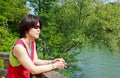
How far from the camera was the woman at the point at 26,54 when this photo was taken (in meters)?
2.38

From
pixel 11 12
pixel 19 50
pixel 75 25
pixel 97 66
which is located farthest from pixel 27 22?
pixel 97 66

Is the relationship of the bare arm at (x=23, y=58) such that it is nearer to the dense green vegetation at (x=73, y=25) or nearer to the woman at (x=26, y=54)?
the woman at (x=26, y=54)

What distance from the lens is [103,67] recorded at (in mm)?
31109

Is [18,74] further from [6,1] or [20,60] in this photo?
[6,1]

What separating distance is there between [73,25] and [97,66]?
7682mm

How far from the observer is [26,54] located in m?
2.39

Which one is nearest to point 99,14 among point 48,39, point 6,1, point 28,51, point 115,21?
point 115,21

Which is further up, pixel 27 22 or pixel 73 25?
pixel 27 22

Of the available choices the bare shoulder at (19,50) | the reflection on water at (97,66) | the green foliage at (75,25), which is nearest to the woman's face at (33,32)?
the bare shoulder at (19,50)

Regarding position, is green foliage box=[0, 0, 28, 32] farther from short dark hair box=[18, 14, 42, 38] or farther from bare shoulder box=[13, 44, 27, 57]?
bare shoulder box=[13, 44, 27, 57]

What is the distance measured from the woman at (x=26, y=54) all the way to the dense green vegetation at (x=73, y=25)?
67.9 ft

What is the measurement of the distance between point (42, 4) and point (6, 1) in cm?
654

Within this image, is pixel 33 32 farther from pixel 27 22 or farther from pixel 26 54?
pixel 26 54

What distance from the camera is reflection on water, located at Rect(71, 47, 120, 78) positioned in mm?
26875
